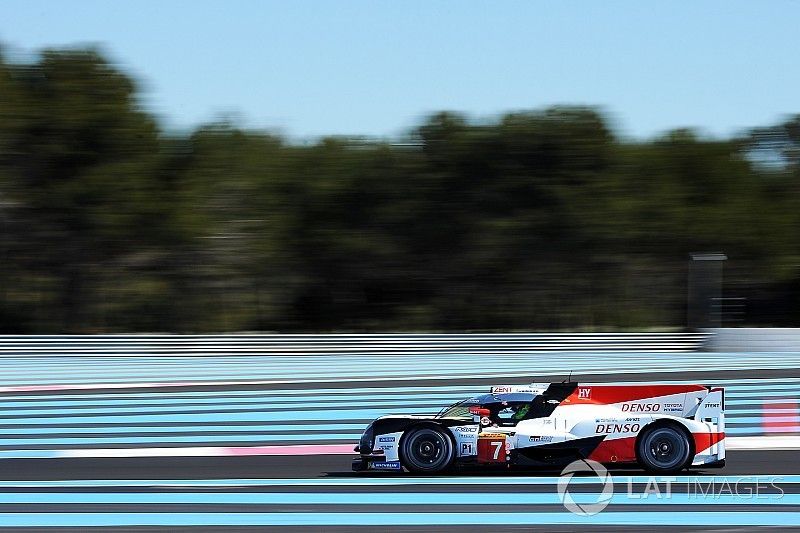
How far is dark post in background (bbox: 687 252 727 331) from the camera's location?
24.5 metres

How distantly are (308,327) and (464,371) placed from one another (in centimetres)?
1180

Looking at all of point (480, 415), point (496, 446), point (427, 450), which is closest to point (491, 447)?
point (496, 446)

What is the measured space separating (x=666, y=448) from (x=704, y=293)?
1675cm

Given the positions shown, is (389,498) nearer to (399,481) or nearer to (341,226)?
(399,481)

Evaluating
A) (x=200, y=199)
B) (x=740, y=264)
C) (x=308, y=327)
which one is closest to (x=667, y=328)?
(x=740, y=264)

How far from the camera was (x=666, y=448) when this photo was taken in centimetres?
904

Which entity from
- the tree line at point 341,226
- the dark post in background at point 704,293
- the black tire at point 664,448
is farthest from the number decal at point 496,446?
the tree line at point 341,226

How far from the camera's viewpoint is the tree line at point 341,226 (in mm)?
28281

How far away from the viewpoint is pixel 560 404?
9.19 meters

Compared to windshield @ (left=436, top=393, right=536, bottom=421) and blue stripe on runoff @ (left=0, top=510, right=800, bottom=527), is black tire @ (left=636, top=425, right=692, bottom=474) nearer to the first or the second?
windshield @ (left=436, top=393, right=536, bottom=421)

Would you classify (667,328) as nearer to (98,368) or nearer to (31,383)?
(98,368)
